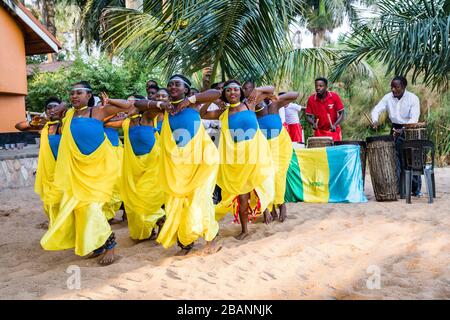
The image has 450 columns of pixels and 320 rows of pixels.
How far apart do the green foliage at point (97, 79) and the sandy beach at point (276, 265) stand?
31.6 ft

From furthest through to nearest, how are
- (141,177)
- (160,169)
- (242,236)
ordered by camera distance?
1. (141,177)
2. (242,236)
3. (160,169)

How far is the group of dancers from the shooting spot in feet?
16.0

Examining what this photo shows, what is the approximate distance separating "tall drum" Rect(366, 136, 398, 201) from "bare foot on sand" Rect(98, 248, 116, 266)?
4.55 m

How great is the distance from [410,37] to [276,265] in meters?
5.00

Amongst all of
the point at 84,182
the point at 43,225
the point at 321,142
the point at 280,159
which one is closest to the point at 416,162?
the point at 321,142

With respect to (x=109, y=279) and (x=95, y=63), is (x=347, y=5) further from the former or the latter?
(x=109, y=279)

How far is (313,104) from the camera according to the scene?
892 cm

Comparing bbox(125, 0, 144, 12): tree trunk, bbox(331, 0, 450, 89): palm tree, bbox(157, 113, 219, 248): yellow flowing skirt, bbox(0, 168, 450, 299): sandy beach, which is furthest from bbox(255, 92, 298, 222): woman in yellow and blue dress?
bbox(125, 0, 144, 12): tree trunk

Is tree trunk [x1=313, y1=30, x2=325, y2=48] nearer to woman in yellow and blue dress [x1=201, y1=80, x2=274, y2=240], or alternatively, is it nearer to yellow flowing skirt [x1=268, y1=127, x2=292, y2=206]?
yellow flowing skirt [x1=268, y1=127, x2=292, y2=206]

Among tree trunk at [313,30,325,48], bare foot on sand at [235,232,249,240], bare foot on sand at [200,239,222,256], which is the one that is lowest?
bare foot on sand at [235,232,249,240]

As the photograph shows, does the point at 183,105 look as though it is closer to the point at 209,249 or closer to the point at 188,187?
the point at 188,187

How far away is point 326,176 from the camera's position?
7945 mm

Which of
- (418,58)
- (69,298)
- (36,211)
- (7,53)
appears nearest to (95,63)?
(7,53)
